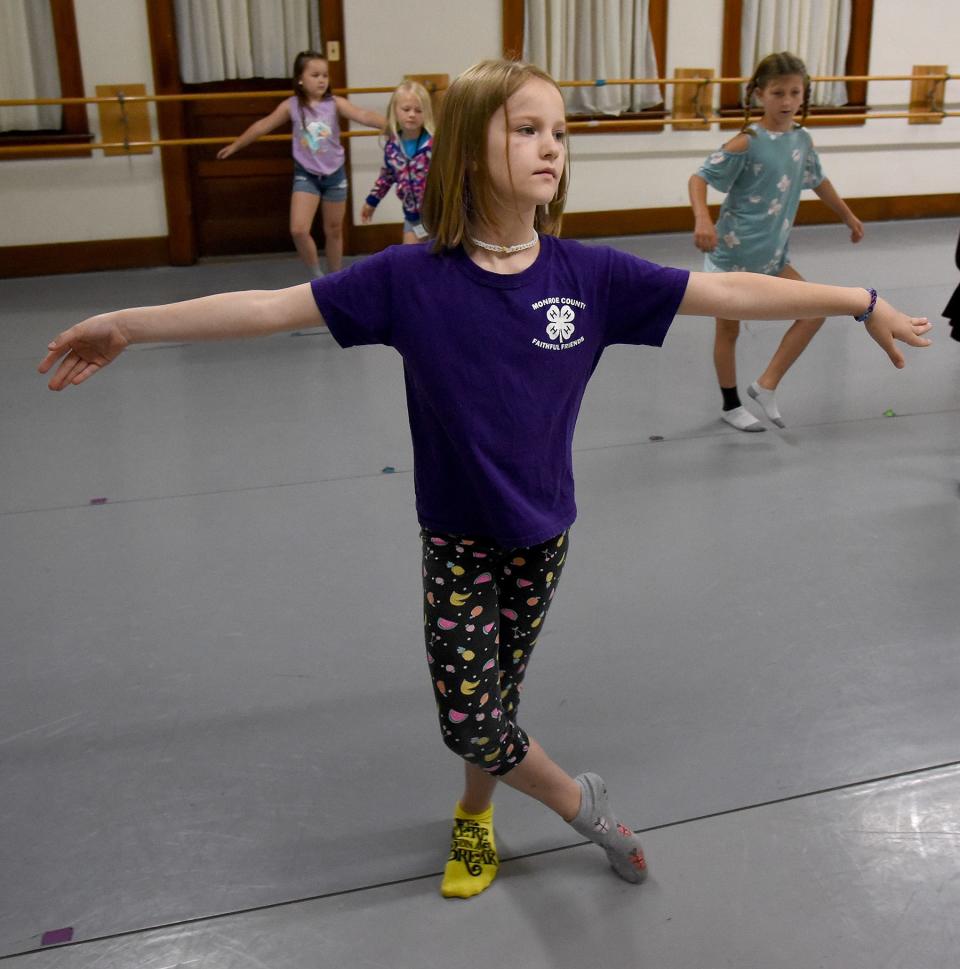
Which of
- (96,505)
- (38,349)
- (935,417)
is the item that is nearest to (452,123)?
(96,505)

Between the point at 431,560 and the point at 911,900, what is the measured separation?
940mm

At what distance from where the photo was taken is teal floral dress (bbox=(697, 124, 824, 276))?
155 inches

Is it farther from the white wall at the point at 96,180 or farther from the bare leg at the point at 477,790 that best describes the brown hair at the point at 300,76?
the bare leg at the point at 477,790

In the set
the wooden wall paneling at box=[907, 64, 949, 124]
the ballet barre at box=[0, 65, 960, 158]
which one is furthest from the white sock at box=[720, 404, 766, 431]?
the wooden wall paneling at box=[907, 64, 949, 124]

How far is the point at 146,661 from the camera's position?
8.24 feet

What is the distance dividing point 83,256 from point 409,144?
2947mm

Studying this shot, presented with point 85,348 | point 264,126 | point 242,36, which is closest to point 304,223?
point 264,126

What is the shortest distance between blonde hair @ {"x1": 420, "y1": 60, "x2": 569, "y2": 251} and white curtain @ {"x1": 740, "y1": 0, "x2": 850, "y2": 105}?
7.68 metres

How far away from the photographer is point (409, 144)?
5762 mm

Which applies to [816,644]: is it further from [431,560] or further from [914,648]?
[431,560]

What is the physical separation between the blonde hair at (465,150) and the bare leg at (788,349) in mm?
2644

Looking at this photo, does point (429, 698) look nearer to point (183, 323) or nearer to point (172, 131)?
point (183, 323)

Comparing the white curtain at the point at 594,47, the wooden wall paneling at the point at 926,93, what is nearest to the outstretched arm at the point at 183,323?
the white curtain at the point at 594,47

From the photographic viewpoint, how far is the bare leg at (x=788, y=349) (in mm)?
4004
